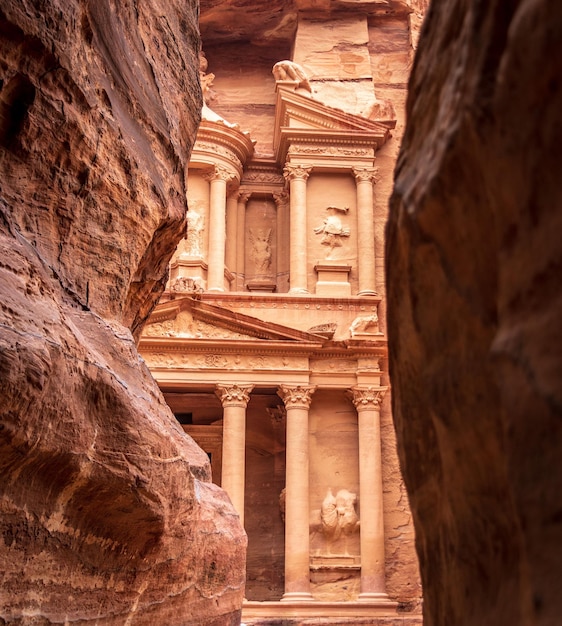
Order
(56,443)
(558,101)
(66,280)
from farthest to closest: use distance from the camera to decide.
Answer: (66,280) < (56,443) < (558,101)

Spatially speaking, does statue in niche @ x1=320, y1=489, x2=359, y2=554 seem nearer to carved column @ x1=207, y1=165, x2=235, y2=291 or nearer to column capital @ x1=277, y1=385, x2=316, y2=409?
column capital @ x1=277, y1=385, x2=316, y2=409

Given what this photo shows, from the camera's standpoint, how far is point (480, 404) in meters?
1.24

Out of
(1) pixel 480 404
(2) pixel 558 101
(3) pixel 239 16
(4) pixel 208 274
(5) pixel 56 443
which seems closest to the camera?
(2) pixel 558 101

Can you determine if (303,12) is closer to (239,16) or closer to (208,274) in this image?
(239,16)

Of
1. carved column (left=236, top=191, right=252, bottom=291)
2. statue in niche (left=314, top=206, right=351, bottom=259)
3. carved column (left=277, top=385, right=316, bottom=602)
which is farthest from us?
carved column (left=236, top=191, right=252, bottom=291)

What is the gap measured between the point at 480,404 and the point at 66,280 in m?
2.82

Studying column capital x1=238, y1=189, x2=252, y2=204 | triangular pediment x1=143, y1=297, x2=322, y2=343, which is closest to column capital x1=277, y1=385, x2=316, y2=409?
triangular pediment x1=143, y1=297, x2=322, y2=343

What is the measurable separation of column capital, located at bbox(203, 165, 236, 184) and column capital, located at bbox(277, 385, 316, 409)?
667 centimetres

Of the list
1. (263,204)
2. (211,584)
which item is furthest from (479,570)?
(263,204)

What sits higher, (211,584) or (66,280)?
(66,280)

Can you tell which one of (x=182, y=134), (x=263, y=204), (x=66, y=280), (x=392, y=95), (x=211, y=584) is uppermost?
(x=392, y=95)

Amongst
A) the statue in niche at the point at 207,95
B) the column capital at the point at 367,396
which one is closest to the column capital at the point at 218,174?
the statue in niche at the point at 207,95

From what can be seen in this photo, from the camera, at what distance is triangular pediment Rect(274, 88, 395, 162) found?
24578 mm

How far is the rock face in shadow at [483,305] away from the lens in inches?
39.4
